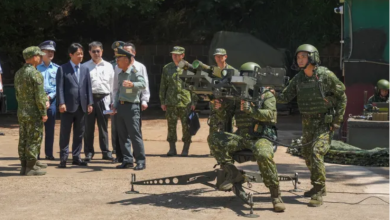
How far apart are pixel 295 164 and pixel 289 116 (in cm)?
761

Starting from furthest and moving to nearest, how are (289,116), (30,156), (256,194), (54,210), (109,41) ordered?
1. (109,41)
2. (289,116)
3. (30,156)
4. (256,194)
5. (54,210)

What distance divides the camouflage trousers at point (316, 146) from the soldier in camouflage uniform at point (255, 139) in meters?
0.51

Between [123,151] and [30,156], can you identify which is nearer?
[30,156]

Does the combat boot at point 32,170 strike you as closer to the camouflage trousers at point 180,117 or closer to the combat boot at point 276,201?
the camouflage trousers at point 180,117

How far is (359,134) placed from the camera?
38.9ft

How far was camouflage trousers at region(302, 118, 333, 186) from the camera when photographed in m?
7.79

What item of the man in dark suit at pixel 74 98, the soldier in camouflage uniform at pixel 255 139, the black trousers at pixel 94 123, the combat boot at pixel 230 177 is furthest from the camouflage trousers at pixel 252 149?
the black trousers at pixel 94 123

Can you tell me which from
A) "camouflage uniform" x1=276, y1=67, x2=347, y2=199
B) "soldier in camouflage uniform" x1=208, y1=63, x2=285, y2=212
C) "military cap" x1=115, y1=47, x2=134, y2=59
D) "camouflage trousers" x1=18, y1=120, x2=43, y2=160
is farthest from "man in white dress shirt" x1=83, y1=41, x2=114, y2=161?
"camouflage uniform" x1=276, y1=67, x2=347, y2=199

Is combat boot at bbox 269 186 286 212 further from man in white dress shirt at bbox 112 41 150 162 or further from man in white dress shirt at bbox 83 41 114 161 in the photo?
man in white dress shirt at bbox 83 41 114 161

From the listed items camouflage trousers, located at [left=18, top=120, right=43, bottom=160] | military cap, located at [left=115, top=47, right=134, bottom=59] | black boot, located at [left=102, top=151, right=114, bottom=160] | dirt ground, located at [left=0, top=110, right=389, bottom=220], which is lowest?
dirt ground, located at [left=0, top=110, right=389, bottom=220]

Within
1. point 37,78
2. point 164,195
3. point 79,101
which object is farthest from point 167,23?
point 164,195

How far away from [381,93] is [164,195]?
601 cm

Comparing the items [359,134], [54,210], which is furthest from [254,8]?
[54,210]

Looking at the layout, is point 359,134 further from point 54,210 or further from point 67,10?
point 67,10
